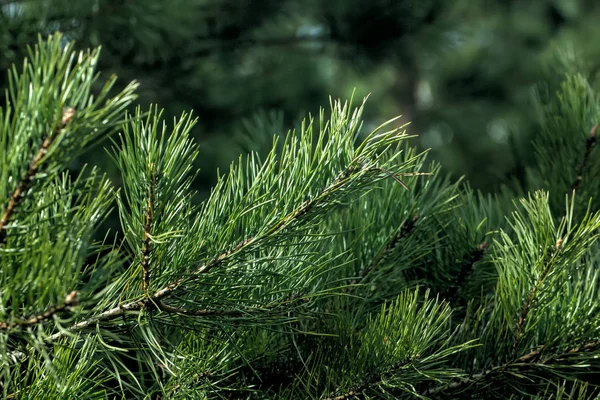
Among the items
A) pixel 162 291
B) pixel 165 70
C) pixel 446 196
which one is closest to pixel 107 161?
pixel 165 70

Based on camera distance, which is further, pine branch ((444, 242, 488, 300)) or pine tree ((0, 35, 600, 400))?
pine branch ((444, 242, 488, 300))

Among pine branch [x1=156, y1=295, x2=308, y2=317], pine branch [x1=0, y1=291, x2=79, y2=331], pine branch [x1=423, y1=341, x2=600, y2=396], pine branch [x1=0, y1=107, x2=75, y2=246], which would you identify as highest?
pine branch [x1=0, y1=107, x2=75, y2=246]

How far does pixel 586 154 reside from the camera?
2.49 ft

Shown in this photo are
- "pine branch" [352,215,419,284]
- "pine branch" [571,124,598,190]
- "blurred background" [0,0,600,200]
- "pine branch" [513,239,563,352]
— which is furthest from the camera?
"blurred background" [0,0,600,200]

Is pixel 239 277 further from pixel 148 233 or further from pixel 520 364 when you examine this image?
pixel 520 364

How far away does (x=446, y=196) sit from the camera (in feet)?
2.14

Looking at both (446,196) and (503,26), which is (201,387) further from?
(503,26)

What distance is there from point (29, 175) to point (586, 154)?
1.96ft

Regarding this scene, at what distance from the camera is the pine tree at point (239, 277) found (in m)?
0.37

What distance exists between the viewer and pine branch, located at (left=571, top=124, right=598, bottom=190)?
755 millimetres

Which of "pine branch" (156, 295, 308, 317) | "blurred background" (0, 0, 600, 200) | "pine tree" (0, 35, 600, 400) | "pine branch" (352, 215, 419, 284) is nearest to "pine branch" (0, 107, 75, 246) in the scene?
"pine tree" (0, 35, 600, 400)

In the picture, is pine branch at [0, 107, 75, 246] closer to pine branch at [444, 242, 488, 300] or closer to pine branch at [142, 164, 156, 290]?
pine branch at [142, 164, 156, 290]

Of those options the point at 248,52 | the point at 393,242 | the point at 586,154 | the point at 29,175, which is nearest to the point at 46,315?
the point at 29,175

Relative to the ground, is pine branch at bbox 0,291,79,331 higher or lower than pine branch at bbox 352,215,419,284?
higher
